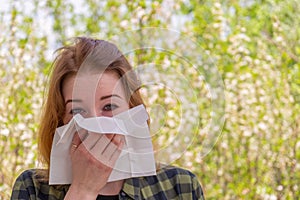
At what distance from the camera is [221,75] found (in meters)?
2.40

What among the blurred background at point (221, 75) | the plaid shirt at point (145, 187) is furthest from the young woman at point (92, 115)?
the blurred background at point (221, 75)

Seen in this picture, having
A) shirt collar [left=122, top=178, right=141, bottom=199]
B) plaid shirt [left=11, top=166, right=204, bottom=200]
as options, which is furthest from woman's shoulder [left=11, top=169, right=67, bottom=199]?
shirt collar [left=122, top=178, right=141, bottom=199]

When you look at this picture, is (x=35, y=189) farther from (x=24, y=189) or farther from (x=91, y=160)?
(x=91, y=160)

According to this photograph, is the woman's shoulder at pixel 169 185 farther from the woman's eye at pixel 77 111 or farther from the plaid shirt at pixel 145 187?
the woman's eye at pixel 77 111

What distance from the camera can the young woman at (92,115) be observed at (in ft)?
3.36

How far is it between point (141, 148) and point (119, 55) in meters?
0.16

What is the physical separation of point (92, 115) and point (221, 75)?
1442mm

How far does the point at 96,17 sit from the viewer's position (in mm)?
2717

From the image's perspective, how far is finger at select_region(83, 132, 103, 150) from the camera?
3.32ft

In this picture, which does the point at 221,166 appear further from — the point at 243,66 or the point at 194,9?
the point at 194,9

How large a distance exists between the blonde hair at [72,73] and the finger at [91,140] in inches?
4.1

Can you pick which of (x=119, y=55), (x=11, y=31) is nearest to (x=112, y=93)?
(x=119, y=55)

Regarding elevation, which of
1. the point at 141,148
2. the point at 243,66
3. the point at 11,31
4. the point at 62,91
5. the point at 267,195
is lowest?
the point at 267,195

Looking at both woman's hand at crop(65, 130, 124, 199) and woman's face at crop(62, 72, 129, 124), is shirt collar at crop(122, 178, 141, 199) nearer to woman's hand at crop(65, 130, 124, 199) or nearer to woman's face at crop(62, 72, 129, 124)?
woman's hand at crop(65, 130, 124, 199)
